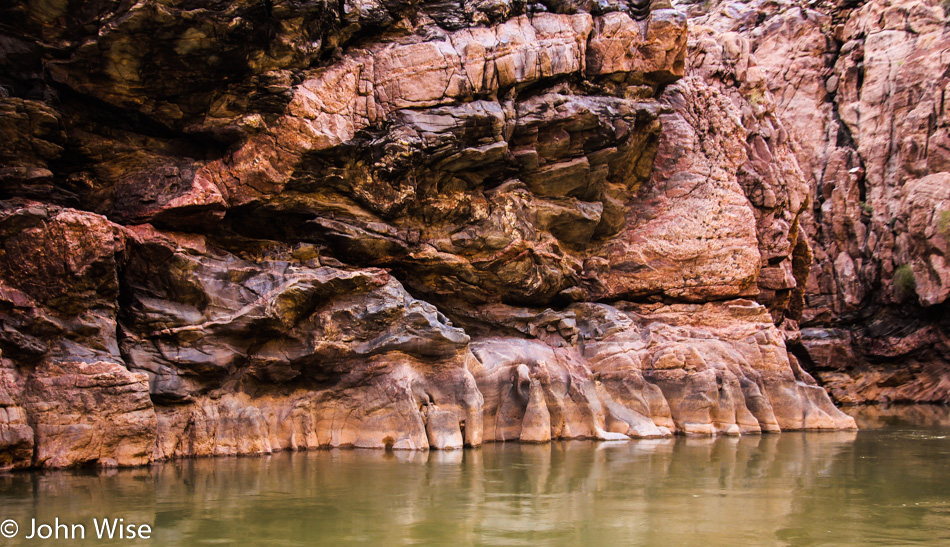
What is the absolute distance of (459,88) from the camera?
19.6 meters

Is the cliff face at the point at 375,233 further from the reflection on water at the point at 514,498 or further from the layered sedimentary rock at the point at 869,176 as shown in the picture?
the layered sedimentary rock at the point at 869,176

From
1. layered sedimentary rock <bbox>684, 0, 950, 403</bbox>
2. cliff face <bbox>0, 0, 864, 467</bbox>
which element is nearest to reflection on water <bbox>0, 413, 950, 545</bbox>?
cliff face <bbox>0, 0, 864, 467</bbox>

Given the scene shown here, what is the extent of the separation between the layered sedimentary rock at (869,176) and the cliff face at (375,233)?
13922 millimetres

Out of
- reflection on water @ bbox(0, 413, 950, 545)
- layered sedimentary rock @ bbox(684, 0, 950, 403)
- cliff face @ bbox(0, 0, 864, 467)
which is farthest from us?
layered sedimentary rock @ bbox(684, 0, 950, 403)

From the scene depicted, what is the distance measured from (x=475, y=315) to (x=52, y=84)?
12.8m

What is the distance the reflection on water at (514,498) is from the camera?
780 centimetres

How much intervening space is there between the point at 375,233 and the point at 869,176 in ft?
111

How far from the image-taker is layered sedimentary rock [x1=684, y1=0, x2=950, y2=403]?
36.5 meters

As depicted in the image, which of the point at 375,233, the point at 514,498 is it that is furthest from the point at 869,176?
the point at 514,498

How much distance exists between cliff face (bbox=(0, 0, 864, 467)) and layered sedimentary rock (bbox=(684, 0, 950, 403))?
13922mm

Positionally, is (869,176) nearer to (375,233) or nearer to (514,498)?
(375,233)

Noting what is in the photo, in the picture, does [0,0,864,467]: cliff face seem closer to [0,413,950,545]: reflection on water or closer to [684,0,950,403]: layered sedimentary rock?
[0,413,950,545]: reflection on water

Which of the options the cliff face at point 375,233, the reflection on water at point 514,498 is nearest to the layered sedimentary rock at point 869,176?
the cliff face at point 375,233

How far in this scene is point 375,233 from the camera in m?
19.1
